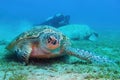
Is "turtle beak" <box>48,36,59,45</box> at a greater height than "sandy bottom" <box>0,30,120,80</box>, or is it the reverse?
"turtle beak" <box>48,36,59,45</box>

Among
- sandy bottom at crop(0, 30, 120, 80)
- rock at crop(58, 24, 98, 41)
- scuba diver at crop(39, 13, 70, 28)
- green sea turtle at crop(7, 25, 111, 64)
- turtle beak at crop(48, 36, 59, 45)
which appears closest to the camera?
sandy bottom at crop(0, 30, 120, 80)

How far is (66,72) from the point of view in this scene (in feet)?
23.7

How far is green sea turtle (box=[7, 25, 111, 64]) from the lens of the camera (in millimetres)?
8094

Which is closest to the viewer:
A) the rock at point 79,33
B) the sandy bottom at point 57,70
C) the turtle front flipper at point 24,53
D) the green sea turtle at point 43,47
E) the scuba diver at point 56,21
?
the sandy bottom at point 57,70

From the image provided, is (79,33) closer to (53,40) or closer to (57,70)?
(53,40)

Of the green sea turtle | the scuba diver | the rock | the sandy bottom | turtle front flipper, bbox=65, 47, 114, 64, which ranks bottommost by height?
the sandy bottom

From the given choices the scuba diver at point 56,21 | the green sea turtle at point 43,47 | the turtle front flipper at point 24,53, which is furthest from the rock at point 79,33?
the turtle front flipper at point 24,53

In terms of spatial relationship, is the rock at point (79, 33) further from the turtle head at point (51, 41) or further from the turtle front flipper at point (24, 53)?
the turtle head at point (51, 41)

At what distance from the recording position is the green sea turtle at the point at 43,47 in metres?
8.09

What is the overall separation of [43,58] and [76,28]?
924 centimetres

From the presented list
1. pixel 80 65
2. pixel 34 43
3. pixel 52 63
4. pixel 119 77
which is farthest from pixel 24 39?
pixel 119 77

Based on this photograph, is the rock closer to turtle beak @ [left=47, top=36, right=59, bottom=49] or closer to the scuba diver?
the scuba diver

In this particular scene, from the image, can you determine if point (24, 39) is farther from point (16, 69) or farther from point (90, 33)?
point (90, 33)

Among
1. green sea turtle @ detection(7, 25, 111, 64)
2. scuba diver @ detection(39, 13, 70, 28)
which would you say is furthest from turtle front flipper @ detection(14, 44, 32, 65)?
scuba diver @ detection(39, 13, 70, 28)
